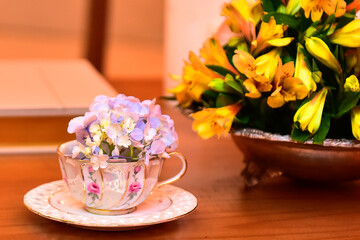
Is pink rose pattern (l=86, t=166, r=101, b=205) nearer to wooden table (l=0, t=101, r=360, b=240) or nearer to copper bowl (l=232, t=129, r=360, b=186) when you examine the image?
wooden table (l=0, t=101, r=360, b=240)

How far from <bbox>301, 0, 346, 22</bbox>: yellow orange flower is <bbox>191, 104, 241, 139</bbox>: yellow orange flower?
15cm

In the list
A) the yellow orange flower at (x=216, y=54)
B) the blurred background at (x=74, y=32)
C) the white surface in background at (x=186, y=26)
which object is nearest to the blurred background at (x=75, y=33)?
the blurred background at (x=74, y=32)

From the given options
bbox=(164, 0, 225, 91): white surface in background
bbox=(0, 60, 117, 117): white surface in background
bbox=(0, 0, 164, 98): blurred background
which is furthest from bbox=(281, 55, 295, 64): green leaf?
bbox=(0, 0, 164, 98): blurred background

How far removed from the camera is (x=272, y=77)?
2.48 feet

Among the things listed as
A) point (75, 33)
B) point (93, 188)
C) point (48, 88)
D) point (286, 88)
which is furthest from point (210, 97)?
point (75, 33)

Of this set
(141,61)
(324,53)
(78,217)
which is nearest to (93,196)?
(78,217)

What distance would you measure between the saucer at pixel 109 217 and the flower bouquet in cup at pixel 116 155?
0.06 feet

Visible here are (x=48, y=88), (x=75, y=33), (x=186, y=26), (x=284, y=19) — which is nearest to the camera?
(x=284, y=19)

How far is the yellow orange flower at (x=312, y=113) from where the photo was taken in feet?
2.45

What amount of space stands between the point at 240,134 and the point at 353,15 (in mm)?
199

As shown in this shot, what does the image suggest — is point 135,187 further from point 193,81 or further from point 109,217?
point 193,81

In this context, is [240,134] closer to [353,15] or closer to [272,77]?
[272,77]

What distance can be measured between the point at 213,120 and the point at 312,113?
121mm

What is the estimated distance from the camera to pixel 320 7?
2.52 feet
